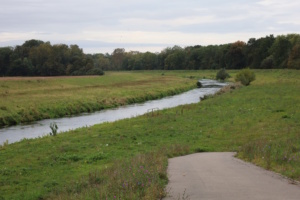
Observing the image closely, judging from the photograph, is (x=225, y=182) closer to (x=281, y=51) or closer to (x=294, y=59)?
(x=294, y=59)

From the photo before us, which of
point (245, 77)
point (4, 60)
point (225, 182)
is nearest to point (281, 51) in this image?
point (245, 77)

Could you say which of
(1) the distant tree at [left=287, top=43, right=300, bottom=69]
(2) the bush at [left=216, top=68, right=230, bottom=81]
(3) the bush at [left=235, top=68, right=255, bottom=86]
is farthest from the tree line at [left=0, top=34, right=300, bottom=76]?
(3) the bush at [left=235, top=68, right=255, bottom=86]

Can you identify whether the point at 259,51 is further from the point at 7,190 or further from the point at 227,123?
the point at 7,190

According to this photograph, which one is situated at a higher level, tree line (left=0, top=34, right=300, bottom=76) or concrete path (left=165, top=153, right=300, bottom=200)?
tree line (left=0, top=34, right=300, bottom=76)

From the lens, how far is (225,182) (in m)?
9.39

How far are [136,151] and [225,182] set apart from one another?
7504mm

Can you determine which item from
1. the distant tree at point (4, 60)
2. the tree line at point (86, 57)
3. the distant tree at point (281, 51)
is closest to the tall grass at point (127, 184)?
the tree line at point (86, 57)

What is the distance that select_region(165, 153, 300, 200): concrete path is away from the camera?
812cm

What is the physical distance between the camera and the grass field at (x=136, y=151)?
9.71 m

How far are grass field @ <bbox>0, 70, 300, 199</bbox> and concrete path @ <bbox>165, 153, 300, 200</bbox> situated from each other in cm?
42

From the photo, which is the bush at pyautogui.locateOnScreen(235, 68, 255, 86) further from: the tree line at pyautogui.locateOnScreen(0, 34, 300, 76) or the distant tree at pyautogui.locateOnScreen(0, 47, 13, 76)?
the distant tree at pyautogui.locateOnScreen(0, 47, 13, 76)

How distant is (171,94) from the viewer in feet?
216

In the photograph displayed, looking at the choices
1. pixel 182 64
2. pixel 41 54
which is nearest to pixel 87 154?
pixel 41 54

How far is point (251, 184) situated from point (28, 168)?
9.29 metres
